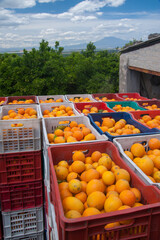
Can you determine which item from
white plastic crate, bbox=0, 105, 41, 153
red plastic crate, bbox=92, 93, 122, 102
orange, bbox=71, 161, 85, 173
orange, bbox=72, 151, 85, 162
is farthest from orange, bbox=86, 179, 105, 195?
red plastic crate, bbox=92, 93, 122, 102

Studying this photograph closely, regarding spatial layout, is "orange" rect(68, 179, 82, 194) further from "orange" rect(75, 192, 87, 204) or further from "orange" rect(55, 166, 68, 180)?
"orange" rect(55, 166, 68, 180)

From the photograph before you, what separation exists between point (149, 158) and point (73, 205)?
89 centimetres

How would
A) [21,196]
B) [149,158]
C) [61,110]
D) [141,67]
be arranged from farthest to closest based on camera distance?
[141,67]
[61,110]
[21,196]
[149,158]

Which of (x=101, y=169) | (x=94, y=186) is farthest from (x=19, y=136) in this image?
(x=94, y=186)

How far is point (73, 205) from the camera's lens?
147 cm

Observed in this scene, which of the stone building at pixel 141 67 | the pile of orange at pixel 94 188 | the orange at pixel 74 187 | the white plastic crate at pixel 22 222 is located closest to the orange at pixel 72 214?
the pile of orange at pixel 94 188

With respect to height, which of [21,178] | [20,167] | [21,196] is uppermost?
[20,167]

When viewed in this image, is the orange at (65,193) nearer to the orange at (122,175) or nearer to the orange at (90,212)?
the orange at (90,212)

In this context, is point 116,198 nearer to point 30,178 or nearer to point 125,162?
point 125,162

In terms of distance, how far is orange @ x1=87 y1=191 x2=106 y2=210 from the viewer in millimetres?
1505

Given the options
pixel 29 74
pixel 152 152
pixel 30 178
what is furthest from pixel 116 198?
pixel 29 74

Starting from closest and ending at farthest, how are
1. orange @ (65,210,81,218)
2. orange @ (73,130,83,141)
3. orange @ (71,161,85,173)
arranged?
orange @ (65,210,81,218)
orange @ (71,161,85,173)
orange @ (73,130,83,141)

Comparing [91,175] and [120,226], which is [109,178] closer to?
[91,175]

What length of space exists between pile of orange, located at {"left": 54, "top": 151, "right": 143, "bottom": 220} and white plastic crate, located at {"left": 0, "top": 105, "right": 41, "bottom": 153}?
25.6 inches
